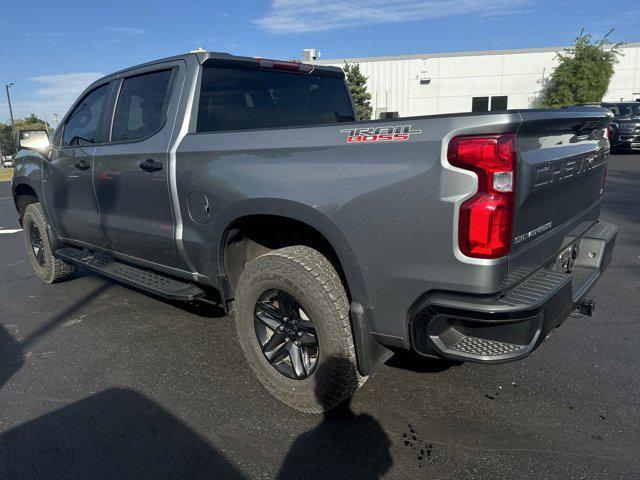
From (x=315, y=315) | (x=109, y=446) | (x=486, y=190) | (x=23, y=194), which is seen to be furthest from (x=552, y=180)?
(x=23, y=194)

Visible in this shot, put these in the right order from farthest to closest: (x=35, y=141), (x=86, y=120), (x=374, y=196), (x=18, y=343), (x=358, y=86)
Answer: (x=358, y=86)
(x=35, y=141)
(x=86, y=120)
(x=18, y=343)
(x=374, y=196)

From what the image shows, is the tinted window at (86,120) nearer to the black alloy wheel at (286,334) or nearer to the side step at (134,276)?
the side step at (134,276)

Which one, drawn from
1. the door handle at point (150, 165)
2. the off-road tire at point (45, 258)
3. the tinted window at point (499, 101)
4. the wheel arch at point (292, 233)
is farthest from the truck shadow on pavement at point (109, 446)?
the tinted window at point (499, 101)

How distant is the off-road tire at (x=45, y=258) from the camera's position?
491cm

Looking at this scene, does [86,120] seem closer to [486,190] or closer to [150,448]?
[150,448]

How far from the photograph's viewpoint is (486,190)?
193cm

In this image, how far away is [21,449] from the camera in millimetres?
2480

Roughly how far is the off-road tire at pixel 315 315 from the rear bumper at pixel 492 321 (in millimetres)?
404

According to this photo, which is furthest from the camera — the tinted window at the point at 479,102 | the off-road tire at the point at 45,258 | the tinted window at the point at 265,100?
the tinted window at the point at 479,102

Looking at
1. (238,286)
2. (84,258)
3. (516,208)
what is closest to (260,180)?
(238,286)

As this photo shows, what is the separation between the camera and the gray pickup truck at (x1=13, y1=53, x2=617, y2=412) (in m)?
1.98

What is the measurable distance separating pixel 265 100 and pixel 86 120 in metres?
1.76

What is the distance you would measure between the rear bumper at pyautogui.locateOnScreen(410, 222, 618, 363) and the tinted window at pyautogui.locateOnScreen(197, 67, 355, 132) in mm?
1961

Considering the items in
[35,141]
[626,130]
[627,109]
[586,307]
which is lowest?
[586,307]
